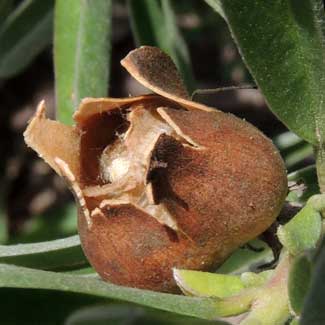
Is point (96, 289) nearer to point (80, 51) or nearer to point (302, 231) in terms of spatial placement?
point (302, 231)

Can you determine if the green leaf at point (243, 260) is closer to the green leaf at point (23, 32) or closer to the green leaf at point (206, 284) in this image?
the green leaf at point (206, 284)

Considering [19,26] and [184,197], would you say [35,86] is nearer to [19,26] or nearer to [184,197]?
[19,26]

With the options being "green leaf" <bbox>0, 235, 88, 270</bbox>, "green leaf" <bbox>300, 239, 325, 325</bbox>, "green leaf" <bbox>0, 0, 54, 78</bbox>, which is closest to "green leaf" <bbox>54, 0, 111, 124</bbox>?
"green leaf" <bbox>0, 0, 54, 78</bbox>

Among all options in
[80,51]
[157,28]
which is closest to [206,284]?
[80,51]

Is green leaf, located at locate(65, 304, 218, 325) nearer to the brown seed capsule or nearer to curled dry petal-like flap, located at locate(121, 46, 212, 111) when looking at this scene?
the brown seed capsule

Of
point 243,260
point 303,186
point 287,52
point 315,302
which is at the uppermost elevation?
point 287,52
